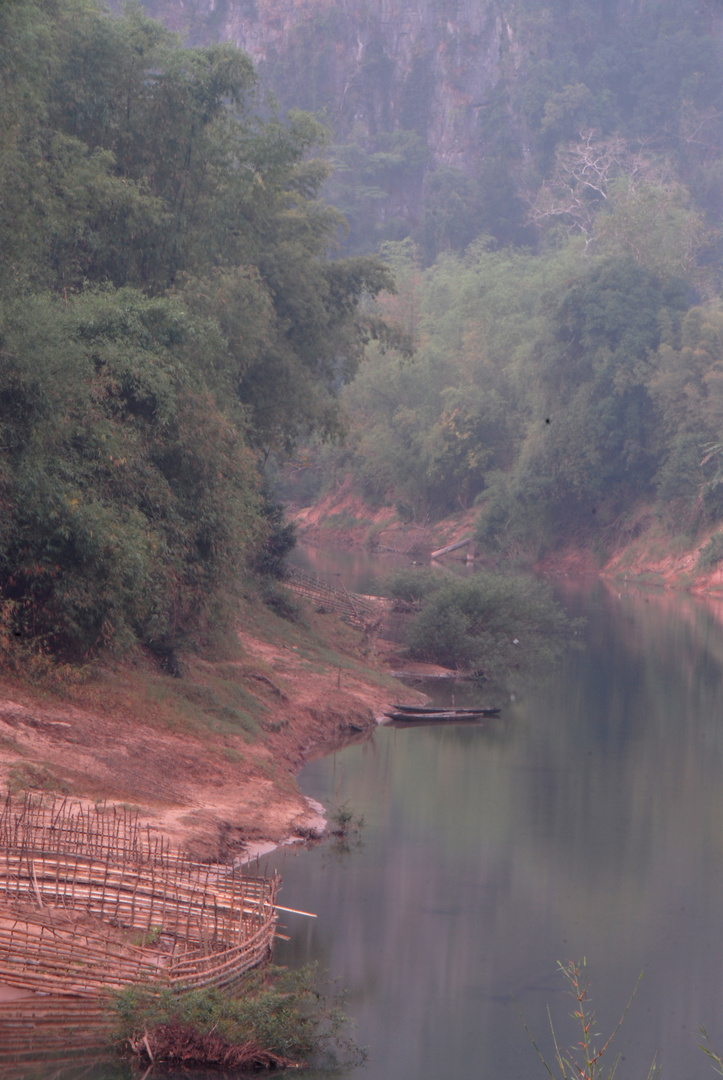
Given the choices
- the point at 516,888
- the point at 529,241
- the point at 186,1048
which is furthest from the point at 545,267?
the point at 186,1048

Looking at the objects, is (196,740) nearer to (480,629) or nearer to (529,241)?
(480,629)

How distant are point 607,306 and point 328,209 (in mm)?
23572

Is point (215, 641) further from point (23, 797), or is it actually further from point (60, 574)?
point (23, 797)

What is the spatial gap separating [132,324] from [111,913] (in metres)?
9.28

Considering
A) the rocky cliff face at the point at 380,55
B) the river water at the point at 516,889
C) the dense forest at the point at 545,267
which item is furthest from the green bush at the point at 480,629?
the rocky cliff face at the point at 380,55

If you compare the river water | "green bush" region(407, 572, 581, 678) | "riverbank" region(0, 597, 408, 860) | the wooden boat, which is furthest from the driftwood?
"green bush" region(407, 572, 581, 678)

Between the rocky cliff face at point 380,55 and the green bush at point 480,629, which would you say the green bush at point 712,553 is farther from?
the rocky cliff face at point 380,55

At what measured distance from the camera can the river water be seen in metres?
8.56

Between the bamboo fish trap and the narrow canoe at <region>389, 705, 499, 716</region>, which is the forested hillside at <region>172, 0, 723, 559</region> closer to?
the narrow canoe at <region>389, 705, 499, 716</region>

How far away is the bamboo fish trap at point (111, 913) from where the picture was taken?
712 cm

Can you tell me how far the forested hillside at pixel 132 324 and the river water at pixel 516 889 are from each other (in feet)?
12.4

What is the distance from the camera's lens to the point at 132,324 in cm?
1512

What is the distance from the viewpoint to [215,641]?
17.2m

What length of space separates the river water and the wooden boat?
0.41m
